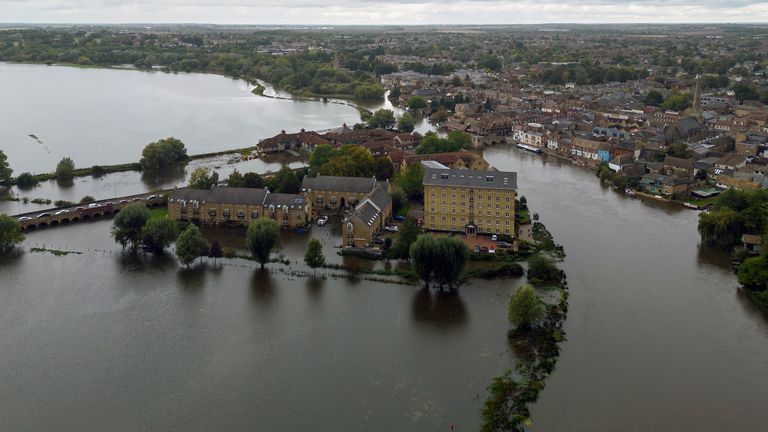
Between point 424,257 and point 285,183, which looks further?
point 285,183

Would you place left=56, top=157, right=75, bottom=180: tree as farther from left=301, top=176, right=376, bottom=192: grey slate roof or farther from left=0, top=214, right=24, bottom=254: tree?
left=301, top=176, right=376, bottom=192: grey slate roof

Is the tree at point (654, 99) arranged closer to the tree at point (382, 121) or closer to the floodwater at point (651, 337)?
the tree at point (382, 121)

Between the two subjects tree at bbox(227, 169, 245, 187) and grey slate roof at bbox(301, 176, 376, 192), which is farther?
tree at bbox(227, 169, 245, 187)

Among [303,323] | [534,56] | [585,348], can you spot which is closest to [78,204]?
[303,323]

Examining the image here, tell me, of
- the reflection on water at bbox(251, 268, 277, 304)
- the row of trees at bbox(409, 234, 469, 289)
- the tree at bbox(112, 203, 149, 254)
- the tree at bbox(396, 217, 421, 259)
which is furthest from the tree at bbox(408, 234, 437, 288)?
the tree at bbox(112, 203, 149, 254)

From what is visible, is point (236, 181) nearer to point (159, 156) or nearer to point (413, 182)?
point (413, 182)

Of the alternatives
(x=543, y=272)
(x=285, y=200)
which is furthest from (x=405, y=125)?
(x=543, y=272)

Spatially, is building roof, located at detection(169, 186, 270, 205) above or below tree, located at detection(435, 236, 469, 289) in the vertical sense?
above
